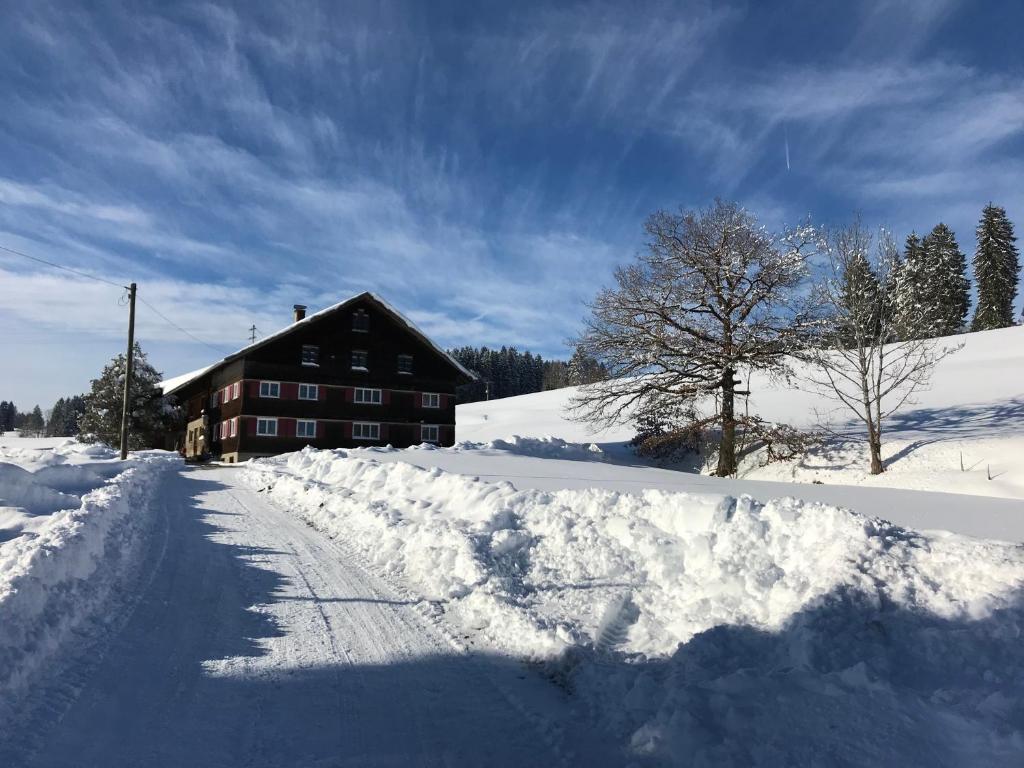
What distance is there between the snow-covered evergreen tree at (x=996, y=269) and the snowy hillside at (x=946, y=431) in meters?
16.2

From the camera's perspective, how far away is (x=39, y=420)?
176 meters

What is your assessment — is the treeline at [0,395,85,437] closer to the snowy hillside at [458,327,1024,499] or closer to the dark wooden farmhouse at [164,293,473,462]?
the dark wooden farmhouse at [164,293,473,462]

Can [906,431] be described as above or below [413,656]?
above

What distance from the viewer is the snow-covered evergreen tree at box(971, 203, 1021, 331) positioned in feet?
179

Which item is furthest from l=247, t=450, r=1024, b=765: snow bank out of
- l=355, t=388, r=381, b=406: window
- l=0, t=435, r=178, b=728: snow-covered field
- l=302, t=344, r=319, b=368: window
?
l=355, t=388, r=381, b=406: window

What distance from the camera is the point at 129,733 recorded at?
13.5 ft

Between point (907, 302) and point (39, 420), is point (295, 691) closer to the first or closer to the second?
point (907, 302)

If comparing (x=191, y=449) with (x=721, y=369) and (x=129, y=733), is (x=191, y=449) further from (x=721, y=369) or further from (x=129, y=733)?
(x=129, y=733)

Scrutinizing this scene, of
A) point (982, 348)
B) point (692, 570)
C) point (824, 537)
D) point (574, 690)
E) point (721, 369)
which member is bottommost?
point (574, 690)

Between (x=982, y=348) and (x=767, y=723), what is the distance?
48.2 meters

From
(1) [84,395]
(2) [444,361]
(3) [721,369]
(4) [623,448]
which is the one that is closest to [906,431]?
(3) [721,369]

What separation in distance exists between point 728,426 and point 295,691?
21.0m

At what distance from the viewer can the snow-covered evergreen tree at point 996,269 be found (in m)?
54.5

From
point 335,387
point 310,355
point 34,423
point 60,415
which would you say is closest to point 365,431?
point 335,387
